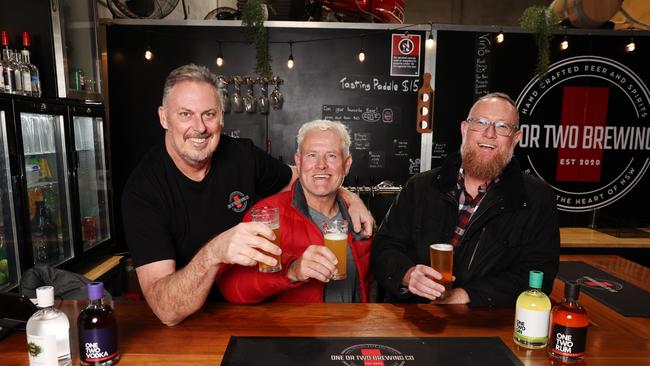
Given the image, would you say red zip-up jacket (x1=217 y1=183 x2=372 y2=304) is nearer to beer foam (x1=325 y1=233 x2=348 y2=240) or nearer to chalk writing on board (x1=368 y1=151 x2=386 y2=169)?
beer foam (x1=325 y1=233 x2=348 y2=240)

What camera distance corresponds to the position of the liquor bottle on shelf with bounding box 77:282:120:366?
1274 mm

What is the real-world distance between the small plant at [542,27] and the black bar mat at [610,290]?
261cm

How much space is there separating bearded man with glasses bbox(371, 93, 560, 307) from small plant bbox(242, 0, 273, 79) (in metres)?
2.82

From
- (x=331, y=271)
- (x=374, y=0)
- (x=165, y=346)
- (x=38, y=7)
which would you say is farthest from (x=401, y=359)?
(x=374, y=0)

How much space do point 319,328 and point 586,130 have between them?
15.7 feet

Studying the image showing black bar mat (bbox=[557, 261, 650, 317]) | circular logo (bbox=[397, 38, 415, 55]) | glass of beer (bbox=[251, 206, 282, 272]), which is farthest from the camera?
circular logo (bbox=[397, 38, 415, 55])

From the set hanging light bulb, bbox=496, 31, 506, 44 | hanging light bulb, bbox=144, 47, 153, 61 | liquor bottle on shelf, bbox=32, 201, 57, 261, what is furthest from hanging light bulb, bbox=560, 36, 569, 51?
liquor bottle on shelf, bbox=32, 201, 57, 261

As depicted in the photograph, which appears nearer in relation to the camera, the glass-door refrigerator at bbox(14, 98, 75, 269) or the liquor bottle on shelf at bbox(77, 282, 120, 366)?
the liquor bottle on shelf at bbox(77, 282, 120, 366)

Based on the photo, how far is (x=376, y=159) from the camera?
507cm

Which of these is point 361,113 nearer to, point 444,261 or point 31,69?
point 31,69

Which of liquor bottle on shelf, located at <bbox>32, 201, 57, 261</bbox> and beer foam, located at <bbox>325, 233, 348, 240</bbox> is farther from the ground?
beer foam, located at <bbox>325, 233, 348, 240</bbox>

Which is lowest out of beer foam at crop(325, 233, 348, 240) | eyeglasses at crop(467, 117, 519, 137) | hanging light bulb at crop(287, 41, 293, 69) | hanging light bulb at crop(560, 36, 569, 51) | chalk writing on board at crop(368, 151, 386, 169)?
beer foam at crop(325, 233, 348, 240)

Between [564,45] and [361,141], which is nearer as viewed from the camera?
[564,45]

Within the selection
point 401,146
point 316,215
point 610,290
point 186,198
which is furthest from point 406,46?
point 186,198
